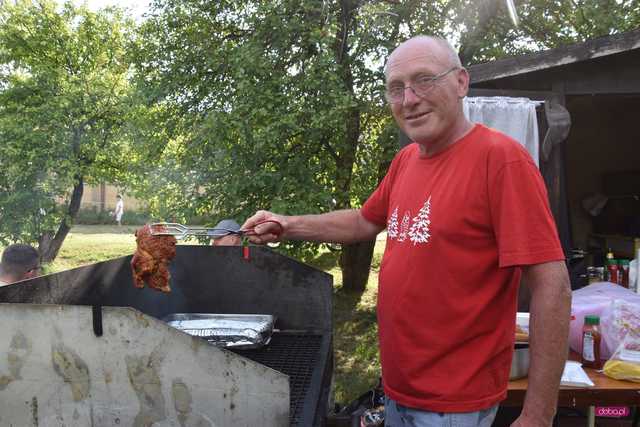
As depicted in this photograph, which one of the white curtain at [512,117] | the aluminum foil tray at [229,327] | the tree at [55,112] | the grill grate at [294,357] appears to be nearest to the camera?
the grill grate at [294,357]

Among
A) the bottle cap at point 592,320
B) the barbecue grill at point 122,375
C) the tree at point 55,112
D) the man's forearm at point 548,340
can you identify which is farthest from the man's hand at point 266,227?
the tree at point 55,112

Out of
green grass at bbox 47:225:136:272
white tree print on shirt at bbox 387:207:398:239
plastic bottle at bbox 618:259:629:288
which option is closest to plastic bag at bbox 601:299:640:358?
plastic bottle at bbox 618:259:629:288

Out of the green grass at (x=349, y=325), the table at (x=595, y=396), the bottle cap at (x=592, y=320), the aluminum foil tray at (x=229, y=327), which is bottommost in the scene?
the green grass at (x=349, y=325)

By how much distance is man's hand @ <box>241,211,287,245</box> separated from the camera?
239 cm

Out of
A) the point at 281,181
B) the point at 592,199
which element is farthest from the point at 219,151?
the point at 592,199

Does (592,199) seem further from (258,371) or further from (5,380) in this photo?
(5,380)

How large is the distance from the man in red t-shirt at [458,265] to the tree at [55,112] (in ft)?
27.5

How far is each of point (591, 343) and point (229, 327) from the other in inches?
78.7

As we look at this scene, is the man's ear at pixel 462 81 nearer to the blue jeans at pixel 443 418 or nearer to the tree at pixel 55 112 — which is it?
the blue jeans at pixel 443 418

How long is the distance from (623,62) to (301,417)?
4.30 meters

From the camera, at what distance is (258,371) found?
5.72ft

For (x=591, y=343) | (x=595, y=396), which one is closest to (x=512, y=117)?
(x=591, y=343)

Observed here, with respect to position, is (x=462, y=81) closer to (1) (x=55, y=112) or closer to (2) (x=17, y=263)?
(2) (x=17, y=263)

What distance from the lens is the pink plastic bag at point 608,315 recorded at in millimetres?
2654
